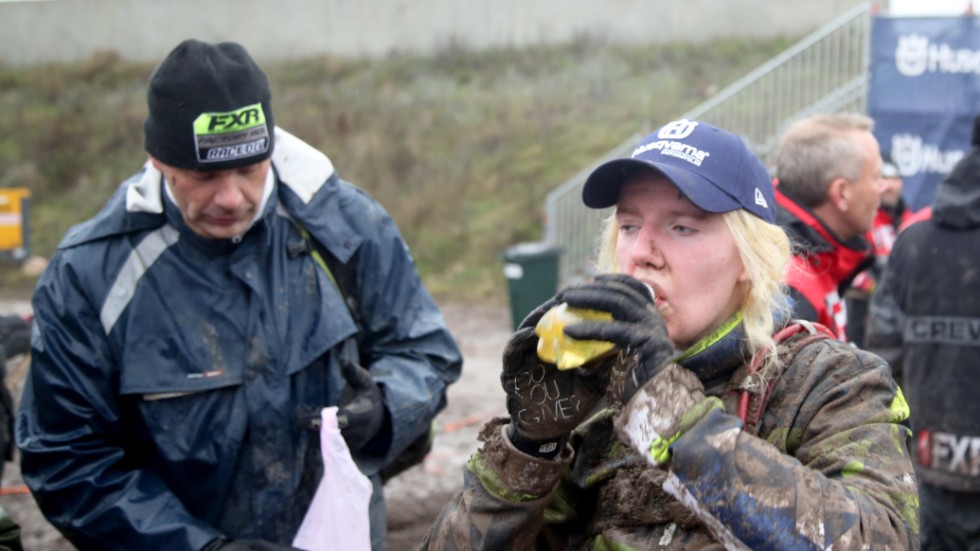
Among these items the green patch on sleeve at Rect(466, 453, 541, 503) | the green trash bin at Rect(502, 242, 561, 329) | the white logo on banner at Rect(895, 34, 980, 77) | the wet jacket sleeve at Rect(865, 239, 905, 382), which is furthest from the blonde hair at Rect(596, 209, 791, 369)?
the green trash bin at Rect(502, 242, 561, 329)

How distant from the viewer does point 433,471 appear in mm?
7184

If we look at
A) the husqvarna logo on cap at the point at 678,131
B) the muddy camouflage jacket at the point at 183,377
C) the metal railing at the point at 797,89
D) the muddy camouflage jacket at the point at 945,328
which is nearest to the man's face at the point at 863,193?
the muddy camouflage jacket at the point at 945,328

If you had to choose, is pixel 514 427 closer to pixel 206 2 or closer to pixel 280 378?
pixel 280 378

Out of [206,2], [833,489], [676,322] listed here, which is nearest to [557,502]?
[676,322]

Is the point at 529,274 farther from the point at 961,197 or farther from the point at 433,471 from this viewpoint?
the point at 961,197

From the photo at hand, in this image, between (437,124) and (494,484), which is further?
(437,124)

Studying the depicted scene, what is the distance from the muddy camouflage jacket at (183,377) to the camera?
3035 mm

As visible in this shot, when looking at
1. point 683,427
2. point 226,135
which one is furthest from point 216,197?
point 683,427

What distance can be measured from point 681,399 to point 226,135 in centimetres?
177

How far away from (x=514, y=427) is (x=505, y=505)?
15cm

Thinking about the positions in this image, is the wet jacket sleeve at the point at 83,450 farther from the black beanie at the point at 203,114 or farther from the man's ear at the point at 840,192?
the man's ear at the point at 840,192

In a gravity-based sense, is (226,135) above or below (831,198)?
above

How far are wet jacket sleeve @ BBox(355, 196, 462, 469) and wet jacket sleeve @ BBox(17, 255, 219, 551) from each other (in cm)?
66

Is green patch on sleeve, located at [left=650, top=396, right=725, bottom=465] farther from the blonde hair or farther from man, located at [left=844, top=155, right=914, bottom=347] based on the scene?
man, located at [left=844, top=155, right=914, bottom=347]
